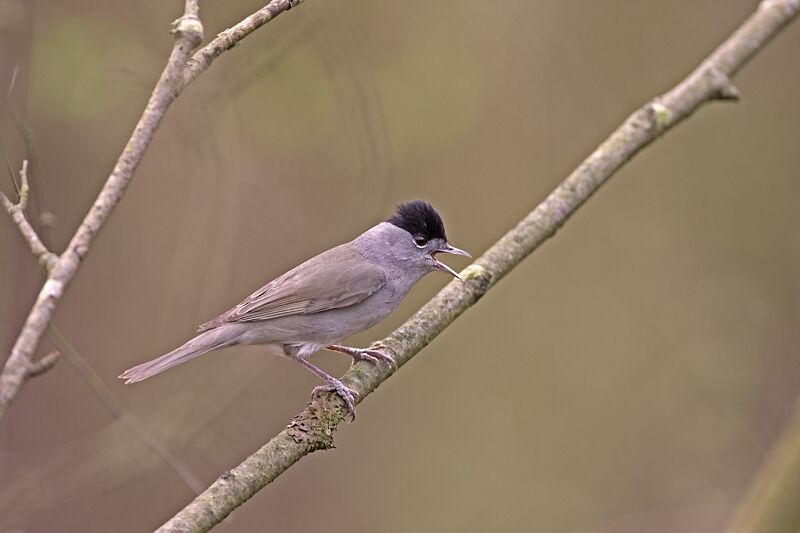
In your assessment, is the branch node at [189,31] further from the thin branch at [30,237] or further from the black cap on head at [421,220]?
the black cap on head at [421,220]

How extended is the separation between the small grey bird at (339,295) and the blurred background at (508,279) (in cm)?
134

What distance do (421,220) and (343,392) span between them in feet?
4.36

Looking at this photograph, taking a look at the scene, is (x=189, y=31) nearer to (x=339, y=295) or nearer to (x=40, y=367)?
(x=40, y=367)

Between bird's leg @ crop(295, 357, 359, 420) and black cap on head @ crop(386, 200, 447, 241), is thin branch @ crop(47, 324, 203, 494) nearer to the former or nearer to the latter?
bird's leg @ crop(295, 357, 359, 420)

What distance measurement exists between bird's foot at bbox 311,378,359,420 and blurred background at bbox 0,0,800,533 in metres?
2.31

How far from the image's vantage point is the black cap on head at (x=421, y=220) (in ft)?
15.4

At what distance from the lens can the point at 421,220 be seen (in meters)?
A: 4.72

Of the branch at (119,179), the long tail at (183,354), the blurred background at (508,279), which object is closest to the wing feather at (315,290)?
the long tail at (183,354)

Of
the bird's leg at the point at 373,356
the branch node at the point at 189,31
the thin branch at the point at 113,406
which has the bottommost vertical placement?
the thin branch at the point at 113,406

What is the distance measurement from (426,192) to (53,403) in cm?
340

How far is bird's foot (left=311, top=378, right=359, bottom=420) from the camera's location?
143 inches

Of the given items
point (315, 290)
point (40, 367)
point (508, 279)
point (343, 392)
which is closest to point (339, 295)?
point (315, 290)

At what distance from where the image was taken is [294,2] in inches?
113

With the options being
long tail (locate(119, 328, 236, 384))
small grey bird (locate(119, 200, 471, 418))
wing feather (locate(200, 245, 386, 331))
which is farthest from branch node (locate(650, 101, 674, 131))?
long tail (locate(119, 328, 236, 384))
